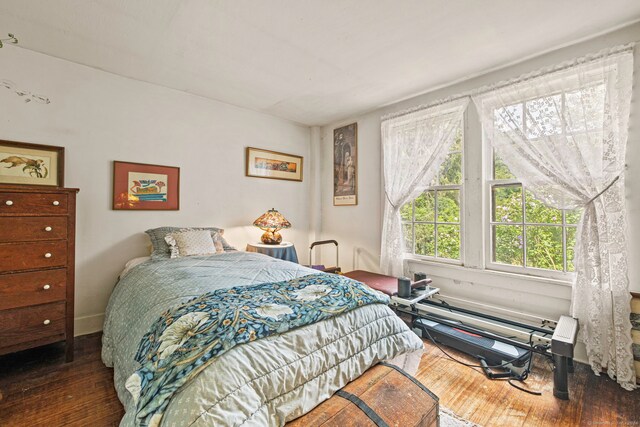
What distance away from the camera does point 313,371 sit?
1217 mm

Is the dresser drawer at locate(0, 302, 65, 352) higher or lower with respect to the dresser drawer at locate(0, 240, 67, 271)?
lower

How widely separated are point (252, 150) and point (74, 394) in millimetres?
2826

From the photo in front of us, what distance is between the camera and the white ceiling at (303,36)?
1874 mm

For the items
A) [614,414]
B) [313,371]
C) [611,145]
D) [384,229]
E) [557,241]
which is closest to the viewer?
[313,371]

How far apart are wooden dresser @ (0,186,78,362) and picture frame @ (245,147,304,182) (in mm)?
1917

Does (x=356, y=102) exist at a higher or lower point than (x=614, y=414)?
higher

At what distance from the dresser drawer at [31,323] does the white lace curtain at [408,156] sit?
298cm

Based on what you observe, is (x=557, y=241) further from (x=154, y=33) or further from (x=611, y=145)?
(x=154, y=33)

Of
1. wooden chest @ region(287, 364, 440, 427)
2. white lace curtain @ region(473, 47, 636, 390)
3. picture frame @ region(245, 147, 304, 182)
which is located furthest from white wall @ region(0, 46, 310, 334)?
white lace curtain @ region(473, 47, 636, 390)

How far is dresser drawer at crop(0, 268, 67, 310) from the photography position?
1943 mm

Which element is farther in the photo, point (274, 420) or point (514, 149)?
point (514, 149)

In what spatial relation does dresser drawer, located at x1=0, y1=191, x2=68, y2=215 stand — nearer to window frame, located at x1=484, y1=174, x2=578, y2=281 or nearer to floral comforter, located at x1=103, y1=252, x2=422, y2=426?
floral comforter, located at x1=103, y1=252, x2=422, y2=426

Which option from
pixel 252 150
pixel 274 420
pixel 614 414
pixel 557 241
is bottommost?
pixel 614 414

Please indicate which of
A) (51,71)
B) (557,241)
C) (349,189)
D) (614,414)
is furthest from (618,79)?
(51,71)
